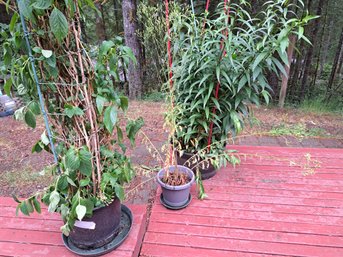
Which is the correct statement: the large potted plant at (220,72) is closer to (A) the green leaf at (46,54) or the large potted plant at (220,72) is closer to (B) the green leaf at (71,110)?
(B) the green leaf at (71,110)

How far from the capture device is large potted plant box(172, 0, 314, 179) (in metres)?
1.56

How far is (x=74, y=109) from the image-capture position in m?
1.04

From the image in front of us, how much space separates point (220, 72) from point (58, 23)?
3.56 feet

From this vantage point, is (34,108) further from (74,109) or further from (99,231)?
(99,231)

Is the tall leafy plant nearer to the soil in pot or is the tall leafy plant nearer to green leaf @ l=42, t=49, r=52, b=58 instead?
the soil in pot

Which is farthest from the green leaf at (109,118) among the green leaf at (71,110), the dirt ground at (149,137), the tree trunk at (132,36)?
the tree trunk at (132,36)

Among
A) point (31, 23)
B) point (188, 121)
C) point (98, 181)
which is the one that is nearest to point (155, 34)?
point (188, 121)

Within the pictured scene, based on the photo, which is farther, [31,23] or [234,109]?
[234,109]

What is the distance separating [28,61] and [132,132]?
59cm

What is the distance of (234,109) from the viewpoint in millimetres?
1801

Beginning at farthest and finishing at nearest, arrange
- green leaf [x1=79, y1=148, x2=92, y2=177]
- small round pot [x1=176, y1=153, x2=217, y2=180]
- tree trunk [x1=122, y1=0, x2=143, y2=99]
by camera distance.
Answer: tree trunk [x1=122, y1=0, x2=143, y2=99], small round pot [x1=176, y1=153, x2=217, y2=180], green leaf [x1=79, y1=148, x2=92, y2=177]

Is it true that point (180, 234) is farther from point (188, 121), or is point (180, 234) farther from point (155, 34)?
point (155, 34)

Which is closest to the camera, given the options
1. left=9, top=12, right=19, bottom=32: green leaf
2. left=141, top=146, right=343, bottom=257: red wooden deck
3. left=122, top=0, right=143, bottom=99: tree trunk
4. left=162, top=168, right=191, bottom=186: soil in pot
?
left=9, top=12, right=19, bottom=32: green leaf

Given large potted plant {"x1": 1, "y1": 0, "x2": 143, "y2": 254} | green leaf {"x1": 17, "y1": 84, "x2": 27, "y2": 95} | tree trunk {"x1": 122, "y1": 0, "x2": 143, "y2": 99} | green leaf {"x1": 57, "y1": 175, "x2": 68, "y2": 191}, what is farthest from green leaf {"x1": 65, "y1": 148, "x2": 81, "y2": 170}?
tree trunk {"x1": 122, "y1": 0, "x2": 143, "y2": 99}
